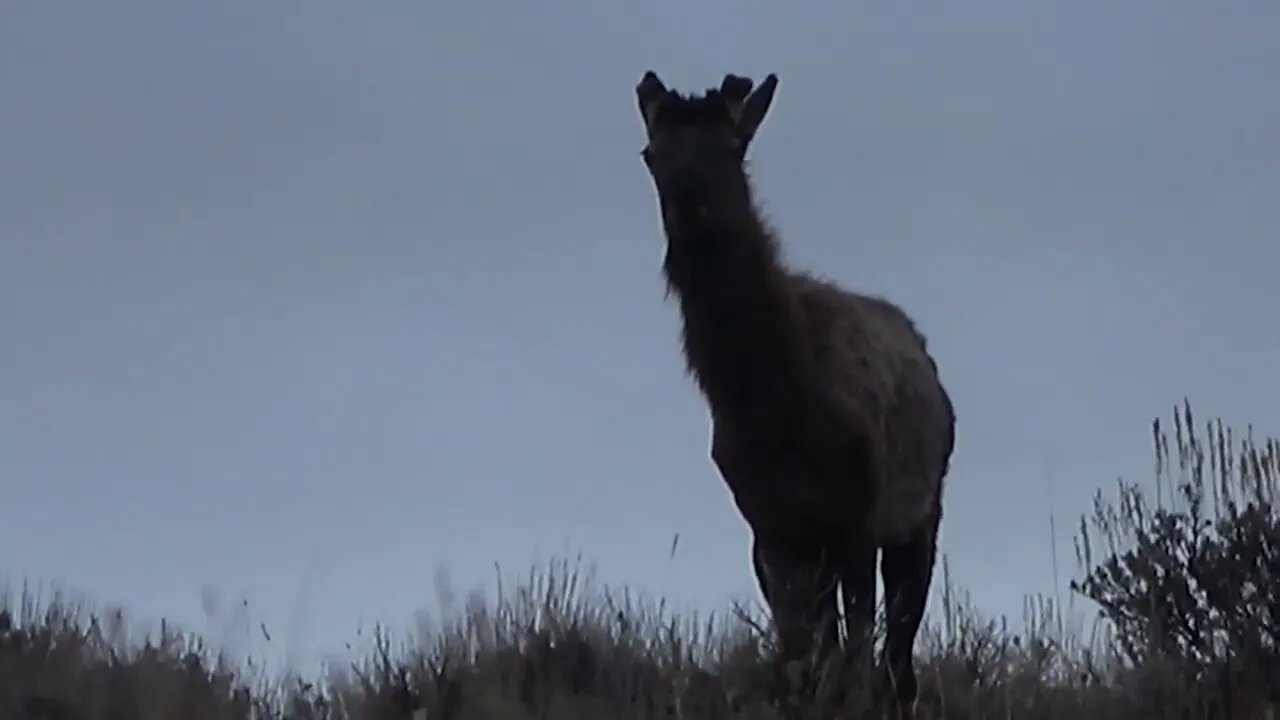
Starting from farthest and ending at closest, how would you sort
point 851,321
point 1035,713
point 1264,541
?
1. point 1264,541
2. point 851,321
3. point 1035,713

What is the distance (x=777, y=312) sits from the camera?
1140 centimetres

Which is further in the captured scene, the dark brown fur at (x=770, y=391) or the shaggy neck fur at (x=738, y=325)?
the shaggy neck fur at (x=738, y=325)

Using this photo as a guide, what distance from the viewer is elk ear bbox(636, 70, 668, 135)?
36.9 ft

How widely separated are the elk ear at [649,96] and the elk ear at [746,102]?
0.99ft

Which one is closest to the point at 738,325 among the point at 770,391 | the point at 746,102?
the point at 770,391

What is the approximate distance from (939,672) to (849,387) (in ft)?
4.97

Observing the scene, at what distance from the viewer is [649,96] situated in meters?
11.5

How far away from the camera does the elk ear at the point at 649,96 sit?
443 inches

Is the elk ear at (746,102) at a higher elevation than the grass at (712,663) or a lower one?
higher

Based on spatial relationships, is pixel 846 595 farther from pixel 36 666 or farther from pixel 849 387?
pixel 36 666

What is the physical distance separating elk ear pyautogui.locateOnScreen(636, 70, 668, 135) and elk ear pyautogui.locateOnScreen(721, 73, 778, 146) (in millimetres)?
302

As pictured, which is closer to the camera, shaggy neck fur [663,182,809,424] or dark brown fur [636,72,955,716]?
dark brown fur [636,72,955,716]


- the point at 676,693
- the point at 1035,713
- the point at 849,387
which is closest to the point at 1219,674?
the point at 1035,713

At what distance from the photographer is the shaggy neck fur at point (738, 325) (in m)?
11.1
